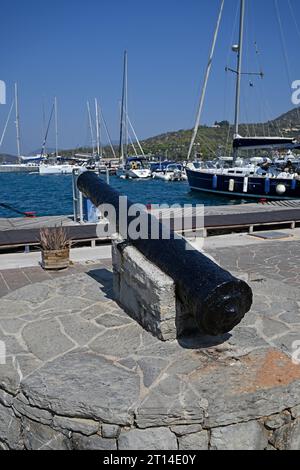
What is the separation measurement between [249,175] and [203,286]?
25216 mm

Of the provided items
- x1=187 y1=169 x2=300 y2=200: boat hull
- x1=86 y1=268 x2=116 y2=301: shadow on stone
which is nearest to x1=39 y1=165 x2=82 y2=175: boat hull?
x1=187 y1=169 x2=300 y2=200: boat hull

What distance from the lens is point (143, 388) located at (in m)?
2.77

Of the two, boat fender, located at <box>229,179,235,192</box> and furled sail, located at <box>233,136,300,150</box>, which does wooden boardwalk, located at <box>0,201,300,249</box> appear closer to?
furled sail, located at <box>233,136,300,150</box>

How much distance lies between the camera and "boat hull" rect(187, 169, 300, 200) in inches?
969

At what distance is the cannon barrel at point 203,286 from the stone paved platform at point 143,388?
14.8 inches

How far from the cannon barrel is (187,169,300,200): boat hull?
22.6 m

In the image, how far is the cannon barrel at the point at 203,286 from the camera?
2871 millimetres

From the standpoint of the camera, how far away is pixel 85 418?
262 centimetres

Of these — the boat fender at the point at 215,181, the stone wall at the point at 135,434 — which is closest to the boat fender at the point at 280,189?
the boat fender at the point at 215,181

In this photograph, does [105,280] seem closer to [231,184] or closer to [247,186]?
[247,186]
